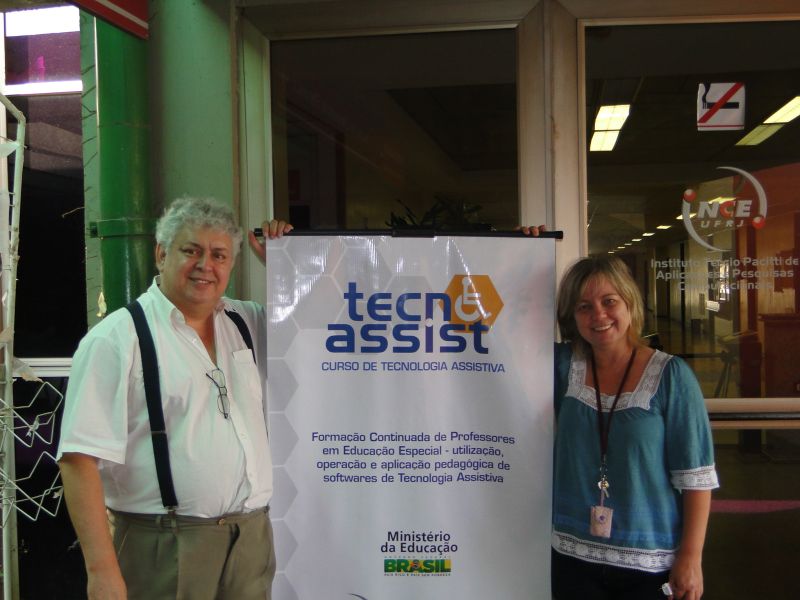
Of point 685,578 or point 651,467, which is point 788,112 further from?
point 685,578

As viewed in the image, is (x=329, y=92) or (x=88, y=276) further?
(x=329, y=92)

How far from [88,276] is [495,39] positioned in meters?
2.21

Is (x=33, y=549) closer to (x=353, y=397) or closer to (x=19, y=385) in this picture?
(x=19, y=385)

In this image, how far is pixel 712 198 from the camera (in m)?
3.10

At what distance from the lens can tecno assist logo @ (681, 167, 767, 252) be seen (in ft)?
10.0

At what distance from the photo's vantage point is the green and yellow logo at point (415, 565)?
2373 mm

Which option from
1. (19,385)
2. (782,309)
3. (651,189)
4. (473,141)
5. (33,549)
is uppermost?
(473,141)

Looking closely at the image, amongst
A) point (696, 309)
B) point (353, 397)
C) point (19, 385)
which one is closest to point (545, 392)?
point (353, 397)

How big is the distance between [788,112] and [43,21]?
12.5 ft

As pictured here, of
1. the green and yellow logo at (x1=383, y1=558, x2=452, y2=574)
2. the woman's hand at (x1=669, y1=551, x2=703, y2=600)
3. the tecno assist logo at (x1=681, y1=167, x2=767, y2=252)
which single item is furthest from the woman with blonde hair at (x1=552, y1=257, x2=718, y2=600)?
the tecno assist logo at (x1=681, y1=167, x2=767, y2=252)

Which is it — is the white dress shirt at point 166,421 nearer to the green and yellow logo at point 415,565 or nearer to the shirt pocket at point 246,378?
the shirt pocket at point 246,378

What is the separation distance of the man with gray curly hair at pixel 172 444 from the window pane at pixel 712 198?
1.84 meters

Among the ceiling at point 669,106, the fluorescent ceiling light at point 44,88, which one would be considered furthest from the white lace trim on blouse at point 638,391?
the fluorescent ceiling light at point 44,88

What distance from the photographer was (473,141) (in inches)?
132
